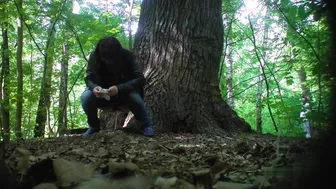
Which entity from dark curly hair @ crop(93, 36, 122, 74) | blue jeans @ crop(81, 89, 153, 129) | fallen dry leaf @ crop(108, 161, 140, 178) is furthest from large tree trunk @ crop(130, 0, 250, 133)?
fallen dry leaf @ crop(108, 161, 140, 178)

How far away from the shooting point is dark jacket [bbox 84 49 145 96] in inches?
140

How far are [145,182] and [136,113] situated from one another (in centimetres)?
273

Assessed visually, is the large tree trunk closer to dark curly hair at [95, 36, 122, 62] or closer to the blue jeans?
the blue jeans

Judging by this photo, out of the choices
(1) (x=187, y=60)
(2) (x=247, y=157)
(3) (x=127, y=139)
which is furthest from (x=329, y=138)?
(1) (x=187, y=60)

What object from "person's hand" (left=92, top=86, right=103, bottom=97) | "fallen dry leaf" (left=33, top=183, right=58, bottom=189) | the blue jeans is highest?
"person's hand" (left=92, top=86, right=103, bottom=97)

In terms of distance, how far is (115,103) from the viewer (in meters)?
3.76

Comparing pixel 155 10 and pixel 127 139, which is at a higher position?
pixel 155 10

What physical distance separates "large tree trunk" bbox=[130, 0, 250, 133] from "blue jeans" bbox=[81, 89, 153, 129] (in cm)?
28

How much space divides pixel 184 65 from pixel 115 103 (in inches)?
37.4

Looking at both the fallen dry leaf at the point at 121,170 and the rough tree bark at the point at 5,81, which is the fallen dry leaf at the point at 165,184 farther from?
the rough tree bark at the point at 5,81

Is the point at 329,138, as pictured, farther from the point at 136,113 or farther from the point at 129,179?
the point at 136,113

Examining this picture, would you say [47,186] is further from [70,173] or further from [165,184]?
[165,184]

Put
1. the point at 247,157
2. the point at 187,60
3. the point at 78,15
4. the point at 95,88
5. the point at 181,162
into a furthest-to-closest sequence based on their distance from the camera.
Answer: the point at 78,15 < the point at 187,60 < the point at 95,88 < the point at 247,157 < the point at 181,162

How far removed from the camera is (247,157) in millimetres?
1871
